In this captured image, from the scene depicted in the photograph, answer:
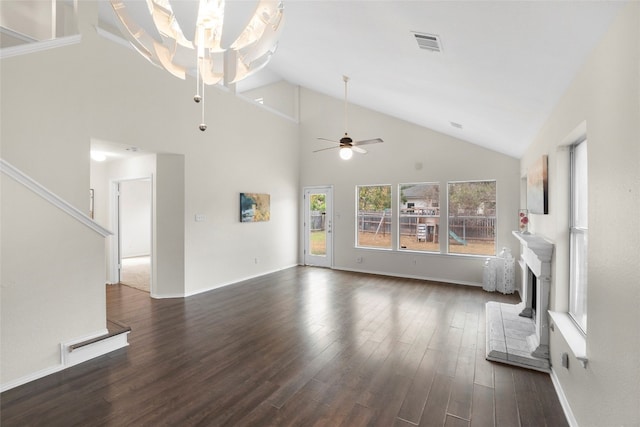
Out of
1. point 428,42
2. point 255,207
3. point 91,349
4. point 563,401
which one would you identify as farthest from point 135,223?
point 563,401

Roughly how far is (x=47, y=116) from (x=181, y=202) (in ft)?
6.90

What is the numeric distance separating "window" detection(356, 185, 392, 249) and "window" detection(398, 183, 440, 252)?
0.32m

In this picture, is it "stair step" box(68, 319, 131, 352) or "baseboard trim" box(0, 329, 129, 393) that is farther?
"stair step" box(68, 319, 131, 352)

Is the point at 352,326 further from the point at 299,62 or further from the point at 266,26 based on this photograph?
the point at 299,62

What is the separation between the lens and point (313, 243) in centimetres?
807

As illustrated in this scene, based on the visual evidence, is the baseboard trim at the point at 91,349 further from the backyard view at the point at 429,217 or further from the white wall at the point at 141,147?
the backyard view at the point at 429,217

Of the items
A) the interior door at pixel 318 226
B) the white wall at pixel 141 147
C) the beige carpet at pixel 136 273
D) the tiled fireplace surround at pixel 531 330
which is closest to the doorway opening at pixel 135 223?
the beige carpet at pixel 136 273

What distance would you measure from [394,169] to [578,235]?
4.60m

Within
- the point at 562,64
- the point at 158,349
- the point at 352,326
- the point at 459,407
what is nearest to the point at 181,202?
the point at 158,349

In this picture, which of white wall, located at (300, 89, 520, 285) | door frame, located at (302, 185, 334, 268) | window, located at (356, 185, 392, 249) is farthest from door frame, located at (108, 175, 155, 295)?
window, located at (356, 185, 392, 249)

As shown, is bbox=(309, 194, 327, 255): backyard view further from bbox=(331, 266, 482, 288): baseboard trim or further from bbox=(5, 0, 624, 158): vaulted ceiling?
bbox=(5, 0, 624, 158): vaulted ceiling

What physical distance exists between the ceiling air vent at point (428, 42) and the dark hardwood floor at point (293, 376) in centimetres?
295

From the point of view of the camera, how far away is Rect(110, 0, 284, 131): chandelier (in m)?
1.57

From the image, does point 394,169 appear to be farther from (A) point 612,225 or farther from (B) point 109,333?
(B) point 109,333
